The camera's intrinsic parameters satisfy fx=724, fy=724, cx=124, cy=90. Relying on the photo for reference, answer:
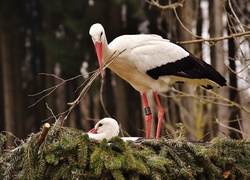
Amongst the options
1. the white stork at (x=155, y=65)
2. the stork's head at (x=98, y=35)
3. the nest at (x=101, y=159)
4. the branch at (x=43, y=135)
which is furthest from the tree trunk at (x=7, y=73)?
the branch at (x=43, y=135)

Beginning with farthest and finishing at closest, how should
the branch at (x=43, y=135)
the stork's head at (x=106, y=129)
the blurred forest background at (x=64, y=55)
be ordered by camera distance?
the blurred forest background at (x=64, y=55), the stork's head at (x=106, y=129), the branch at (x=43, y=135)

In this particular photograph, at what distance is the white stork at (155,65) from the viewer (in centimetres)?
912

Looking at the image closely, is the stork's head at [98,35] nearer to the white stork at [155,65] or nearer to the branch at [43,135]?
the white stork at [155,65]

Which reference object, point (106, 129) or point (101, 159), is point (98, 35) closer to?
point (106, 129)

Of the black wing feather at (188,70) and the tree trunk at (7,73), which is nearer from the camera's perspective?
the black wing feather at (188,70)

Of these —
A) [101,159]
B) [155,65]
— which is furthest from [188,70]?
[101,159]

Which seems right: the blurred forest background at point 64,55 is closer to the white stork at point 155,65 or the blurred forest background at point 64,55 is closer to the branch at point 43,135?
the white stork at point 155,65

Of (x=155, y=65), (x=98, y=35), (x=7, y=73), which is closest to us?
(x=98, y=35)

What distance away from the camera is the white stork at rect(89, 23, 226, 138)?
9.12 m

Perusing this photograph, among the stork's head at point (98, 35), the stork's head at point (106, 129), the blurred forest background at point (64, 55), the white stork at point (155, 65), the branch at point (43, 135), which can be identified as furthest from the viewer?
the blurred forest background at point (64, 55)

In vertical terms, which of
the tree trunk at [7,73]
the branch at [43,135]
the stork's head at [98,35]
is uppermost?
the stork's head at [98,35]

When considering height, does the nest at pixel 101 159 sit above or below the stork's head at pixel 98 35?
below

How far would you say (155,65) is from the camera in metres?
9.30

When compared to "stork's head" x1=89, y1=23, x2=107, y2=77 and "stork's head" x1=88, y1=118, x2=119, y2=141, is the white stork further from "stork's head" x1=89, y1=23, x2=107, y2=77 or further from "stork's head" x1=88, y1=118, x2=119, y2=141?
"stork's head" x1=88, y1=118, x2=119, y2=141
